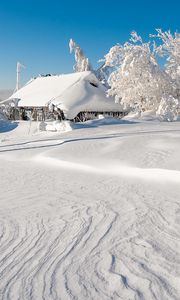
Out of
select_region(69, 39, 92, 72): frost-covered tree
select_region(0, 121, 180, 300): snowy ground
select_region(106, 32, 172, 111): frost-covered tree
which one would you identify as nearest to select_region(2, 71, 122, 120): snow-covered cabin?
select_region(69, 39, 92, 72): frost-covered tree

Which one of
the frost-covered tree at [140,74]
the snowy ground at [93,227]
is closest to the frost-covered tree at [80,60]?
the frost-covered tree at [140,74]

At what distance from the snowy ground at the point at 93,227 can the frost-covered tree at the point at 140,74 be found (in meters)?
9.09

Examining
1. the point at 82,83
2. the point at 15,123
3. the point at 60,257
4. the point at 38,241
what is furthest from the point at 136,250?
the point at 82,83

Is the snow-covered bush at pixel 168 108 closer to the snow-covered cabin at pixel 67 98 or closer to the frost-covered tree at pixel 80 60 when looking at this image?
the snow-covered cabin at pixel 67 98

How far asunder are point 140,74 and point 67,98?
1476cm

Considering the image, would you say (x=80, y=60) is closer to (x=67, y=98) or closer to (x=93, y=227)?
(x=67, y=98)

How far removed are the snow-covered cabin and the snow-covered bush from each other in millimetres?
14478

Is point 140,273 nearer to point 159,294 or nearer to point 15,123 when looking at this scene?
point 159,294

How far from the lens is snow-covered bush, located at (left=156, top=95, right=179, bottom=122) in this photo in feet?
57.9

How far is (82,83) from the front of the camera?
113 ft

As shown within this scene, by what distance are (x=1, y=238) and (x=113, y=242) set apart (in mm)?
1209

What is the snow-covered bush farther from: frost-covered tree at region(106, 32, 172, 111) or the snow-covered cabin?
the snow-covered cabin

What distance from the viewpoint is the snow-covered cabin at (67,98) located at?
32.2m

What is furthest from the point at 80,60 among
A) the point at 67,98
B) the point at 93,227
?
the point at 93,227
